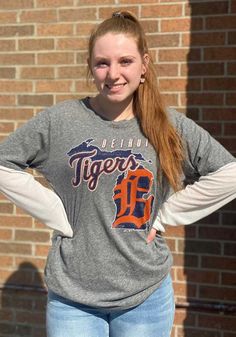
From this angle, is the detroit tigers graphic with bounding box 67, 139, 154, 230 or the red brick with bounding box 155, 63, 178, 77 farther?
the red brick with bounding box 155, 63, 178, 77

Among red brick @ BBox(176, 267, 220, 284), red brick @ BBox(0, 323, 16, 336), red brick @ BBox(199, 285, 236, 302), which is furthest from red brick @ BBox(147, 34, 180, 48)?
red brick @ BBox(0, 323, 16, 336)

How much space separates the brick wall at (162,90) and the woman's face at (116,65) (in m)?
1.16

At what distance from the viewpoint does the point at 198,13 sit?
3176 millimetres

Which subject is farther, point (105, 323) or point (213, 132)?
point (213, 132)

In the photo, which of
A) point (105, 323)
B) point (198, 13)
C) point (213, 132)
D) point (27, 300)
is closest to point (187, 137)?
point (105, 323)

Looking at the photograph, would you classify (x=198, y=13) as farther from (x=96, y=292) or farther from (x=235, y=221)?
(x=96, y=292)

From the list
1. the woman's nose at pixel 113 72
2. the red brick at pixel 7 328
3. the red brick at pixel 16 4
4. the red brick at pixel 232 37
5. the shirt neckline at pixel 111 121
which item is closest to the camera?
the woman's nose at pixel 113 72

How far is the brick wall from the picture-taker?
10.4 feet

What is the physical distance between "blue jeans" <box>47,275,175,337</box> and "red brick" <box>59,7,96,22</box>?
1857 mm

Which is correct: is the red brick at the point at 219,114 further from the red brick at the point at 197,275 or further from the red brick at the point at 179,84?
the red brick at the point at 197,275

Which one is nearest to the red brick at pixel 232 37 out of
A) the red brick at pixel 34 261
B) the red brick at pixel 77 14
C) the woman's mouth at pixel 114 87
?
the red brick at pixel 77 14

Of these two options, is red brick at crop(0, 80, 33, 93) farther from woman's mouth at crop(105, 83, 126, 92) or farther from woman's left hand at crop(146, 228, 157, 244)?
woman's left hand at crop(146, 228, 157, 244)

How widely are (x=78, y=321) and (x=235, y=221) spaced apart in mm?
1415

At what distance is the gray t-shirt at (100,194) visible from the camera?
81.1 inches
